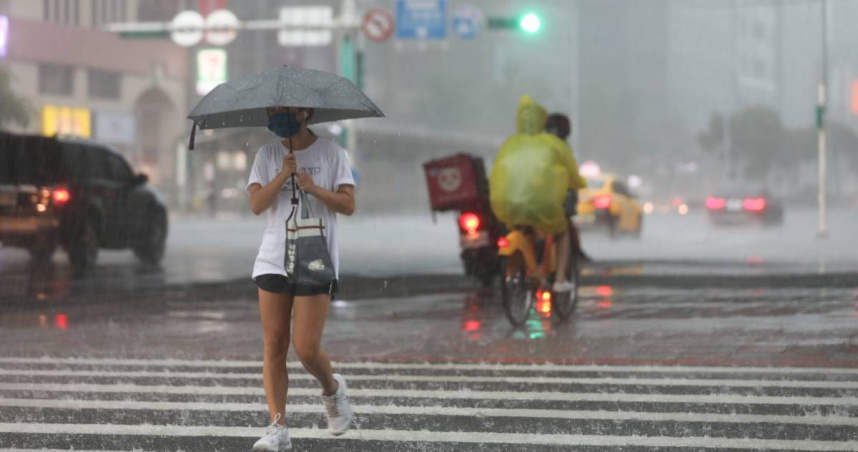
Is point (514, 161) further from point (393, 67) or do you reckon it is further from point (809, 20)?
point (809, 20)

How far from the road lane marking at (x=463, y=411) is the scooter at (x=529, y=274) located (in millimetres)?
4201

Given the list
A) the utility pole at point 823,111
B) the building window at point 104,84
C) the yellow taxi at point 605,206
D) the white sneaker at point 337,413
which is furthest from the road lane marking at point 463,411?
the building window at point 104,84

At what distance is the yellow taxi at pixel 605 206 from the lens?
31062mm

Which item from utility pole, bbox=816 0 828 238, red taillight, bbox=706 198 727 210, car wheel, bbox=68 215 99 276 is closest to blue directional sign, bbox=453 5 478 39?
utility pole, bbox=816 0 828 238

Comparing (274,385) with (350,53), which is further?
(350,53)

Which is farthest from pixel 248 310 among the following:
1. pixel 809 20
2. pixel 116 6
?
pixel 809 20

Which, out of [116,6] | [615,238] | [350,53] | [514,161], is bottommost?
[615,238]

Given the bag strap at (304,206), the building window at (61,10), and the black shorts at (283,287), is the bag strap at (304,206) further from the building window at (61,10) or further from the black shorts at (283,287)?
the building window at (61,10)

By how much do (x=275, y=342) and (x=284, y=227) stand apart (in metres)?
0.52

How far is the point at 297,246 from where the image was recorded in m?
6.01

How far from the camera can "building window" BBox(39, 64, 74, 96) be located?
2398 inches

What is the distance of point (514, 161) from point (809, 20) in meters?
172

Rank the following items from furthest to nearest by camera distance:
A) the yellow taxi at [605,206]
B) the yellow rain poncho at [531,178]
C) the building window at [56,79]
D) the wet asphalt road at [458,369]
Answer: the building window at [56,79] < the yellow taxi at [605,206] < the yellow rain poncho at [531,178] < the wet asphalt road at [458,369]

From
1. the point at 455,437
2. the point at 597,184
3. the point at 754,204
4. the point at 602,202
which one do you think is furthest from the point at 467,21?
the point at 455,437
